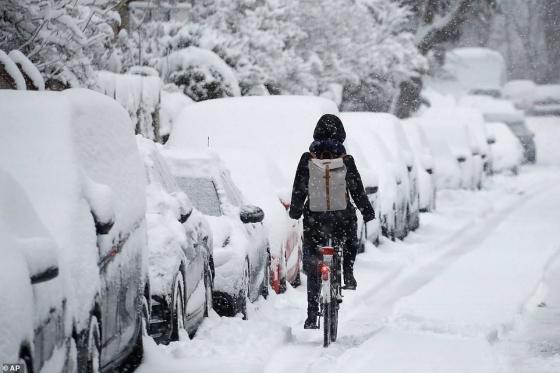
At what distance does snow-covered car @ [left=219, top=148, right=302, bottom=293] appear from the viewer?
505 inches

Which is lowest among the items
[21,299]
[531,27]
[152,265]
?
[531,27]

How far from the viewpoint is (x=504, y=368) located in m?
9.23

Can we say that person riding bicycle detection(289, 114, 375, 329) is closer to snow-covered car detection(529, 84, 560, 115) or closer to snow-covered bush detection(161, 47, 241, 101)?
snow-covered bush detection(161, 47, 241, 101)

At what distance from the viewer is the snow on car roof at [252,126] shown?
602 inches

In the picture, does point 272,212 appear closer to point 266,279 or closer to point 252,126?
point 266,279

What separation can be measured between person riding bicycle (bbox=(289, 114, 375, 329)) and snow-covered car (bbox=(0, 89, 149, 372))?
77.7 inches

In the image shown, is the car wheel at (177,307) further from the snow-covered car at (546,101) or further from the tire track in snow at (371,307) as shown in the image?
the snow-covered car at (546,101)

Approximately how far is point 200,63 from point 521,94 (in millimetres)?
48164

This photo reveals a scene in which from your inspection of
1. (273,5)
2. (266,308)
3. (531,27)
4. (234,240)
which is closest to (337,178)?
(234,240)

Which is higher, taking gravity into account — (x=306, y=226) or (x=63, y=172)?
(x=63, y=172)

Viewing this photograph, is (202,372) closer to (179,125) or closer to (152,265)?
(152,265)

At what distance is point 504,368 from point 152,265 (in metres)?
2.52

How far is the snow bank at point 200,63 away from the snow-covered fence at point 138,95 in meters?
2.95

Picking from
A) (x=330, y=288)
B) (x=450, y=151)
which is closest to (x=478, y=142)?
(x=450, y=151)
